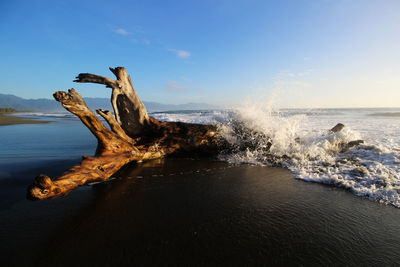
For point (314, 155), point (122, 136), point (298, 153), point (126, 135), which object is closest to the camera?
point (122, 136)

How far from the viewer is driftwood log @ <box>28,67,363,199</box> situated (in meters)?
3.37

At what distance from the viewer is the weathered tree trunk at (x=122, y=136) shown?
3.12 meters

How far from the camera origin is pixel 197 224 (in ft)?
7.96

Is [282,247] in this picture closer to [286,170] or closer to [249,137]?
[286,170]

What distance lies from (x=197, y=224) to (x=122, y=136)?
134 inches

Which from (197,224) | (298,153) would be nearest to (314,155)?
(298,153)

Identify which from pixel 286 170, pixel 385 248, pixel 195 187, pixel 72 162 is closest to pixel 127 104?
pixel 72 162

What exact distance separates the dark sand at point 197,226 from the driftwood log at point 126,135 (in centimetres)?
53

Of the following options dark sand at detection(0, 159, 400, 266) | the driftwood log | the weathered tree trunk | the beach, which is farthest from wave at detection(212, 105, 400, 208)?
the weathered tree trunk

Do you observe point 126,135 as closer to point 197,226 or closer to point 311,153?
point 197,226

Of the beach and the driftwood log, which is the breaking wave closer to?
the driftwood log

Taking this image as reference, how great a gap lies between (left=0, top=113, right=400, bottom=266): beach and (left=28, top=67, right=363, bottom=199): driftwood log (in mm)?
508

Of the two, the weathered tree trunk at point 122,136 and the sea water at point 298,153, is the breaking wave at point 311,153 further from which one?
the weathered tree trunk at point 122,136

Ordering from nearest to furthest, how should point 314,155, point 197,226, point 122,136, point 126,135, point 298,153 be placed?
point 197,226, point 122,136, point 126,135, point 314,155, point 298,153
